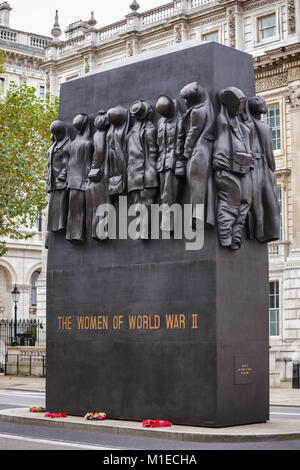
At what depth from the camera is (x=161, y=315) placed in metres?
14.8

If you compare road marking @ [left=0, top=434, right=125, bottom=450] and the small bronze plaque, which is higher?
the small bronze plaque

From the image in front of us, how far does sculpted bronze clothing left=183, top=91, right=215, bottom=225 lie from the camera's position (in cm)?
1420

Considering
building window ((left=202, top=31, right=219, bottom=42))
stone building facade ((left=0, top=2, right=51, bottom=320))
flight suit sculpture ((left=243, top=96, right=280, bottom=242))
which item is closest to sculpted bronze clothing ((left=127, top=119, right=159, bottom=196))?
flight suit sculpture ((left=243, top=96, right=280, bottom=242))

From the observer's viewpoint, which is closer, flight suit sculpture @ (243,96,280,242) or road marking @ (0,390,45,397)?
flight suit sculpture @ (243,96,280,242)

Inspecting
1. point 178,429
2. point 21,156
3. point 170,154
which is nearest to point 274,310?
point 21,156

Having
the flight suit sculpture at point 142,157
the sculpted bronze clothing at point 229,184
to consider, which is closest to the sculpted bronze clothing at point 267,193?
the sculpted bronze clothing at point 229,184

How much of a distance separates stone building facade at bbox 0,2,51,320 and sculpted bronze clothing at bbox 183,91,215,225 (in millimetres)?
47365

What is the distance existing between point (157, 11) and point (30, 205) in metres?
13.1

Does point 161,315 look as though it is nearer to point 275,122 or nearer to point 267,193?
point 267,193

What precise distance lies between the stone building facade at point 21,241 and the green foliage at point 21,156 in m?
22.6

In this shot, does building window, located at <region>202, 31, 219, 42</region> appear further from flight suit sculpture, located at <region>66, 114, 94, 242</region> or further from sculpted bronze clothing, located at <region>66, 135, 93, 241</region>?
sculpted bronze clothing, located at <region>66, 135, 93, 241</region>

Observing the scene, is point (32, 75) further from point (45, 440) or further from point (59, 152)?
point (45, 440)

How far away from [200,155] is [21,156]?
22.2 m
